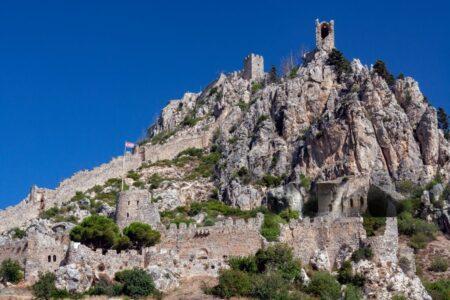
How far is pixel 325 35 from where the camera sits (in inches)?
4060

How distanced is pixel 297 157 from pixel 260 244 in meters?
25.9

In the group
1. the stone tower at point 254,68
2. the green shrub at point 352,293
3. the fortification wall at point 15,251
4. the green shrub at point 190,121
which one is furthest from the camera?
the stone tower at point 254,68

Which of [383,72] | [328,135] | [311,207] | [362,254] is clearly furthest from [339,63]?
[362,254]

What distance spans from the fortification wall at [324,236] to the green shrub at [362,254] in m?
0.76

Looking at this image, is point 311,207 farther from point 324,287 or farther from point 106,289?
point 106,289

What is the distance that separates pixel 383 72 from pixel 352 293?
4043cm

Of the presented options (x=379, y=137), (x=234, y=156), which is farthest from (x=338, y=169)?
(x=234, y=156)

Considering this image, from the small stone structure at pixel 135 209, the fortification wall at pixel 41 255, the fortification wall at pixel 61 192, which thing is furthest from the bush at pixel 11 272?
the fortification wall at pixel 61 192

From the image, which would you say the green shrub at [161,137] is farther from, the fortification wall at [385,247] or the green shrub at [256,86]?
the fortification wall at [385,247]

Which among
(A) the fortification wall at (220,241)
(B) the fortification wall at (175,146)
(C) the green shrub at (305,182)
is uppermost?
(B) the fortification wall at (175,146)

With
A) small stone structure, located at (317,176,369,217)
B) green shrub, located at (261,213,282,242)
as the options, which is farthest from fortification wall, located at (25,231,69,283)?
small stone structure, located at (317,176,369,217)

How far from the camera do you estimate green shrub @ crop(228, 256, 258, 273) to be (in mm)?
53500

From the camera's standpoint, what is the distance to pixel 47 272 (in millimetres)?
53375

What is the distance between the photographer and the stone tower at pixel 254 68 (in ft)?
355
